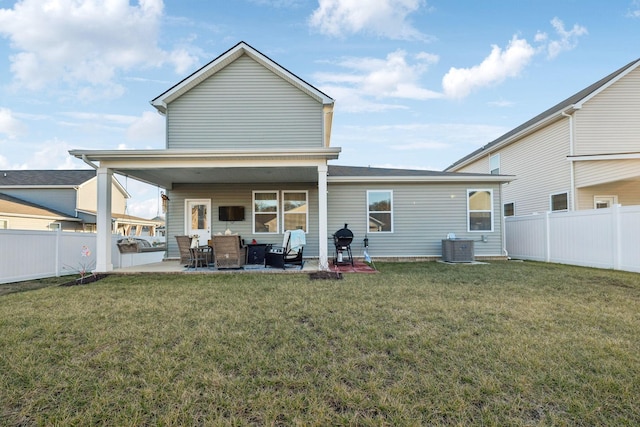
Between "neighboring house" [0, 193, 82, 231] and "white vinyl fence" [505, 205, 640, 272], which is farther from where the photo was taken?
"neighboring house" [0, 193, 82, 231]

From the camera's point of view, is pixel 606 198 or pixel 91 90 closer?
pixel 606 198

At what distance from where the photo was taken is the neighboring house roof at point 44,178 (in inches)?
824

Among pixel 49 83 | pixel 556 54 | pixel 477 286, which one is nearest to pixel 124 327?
pixel 477 286

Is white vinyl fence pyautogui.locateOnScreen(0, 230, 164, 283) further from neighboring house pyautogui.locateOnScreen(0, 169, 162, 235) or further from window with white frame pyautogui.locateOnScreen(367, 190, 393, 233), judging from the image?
neighboring house pyautogui.locateOnScreen(0, 169, 162, 235)

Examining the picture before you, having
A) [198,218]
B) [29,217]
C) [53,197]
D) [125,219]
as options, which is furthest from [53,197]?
[198,218]

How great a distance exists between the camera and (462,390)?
2396 millimetres

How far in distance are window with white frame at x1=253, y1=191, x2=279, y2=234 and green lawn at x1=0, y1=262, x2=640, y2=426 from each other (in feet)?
18.6

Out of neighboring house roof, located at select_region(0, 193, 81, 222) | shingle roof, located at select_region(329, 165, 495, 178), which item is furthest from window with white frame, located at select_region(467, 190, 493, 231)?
neighboring house roof, located at select_region(0, 193, 81, 222)

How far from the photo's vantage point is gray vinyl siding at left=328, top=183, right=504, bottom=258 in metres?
11.2

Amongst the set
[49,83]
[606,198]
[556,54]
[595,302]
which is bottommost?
[595,302]

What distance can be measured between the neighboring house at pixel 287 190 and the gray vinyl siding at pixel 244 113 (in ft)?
0.11

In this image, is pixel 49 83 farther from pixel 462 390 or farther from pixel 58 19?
pixel 462 390

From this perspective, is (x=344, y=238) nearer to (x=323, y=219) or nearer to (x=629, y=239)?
(x=323, y=219)

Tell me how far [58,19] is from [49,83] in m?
5.61
